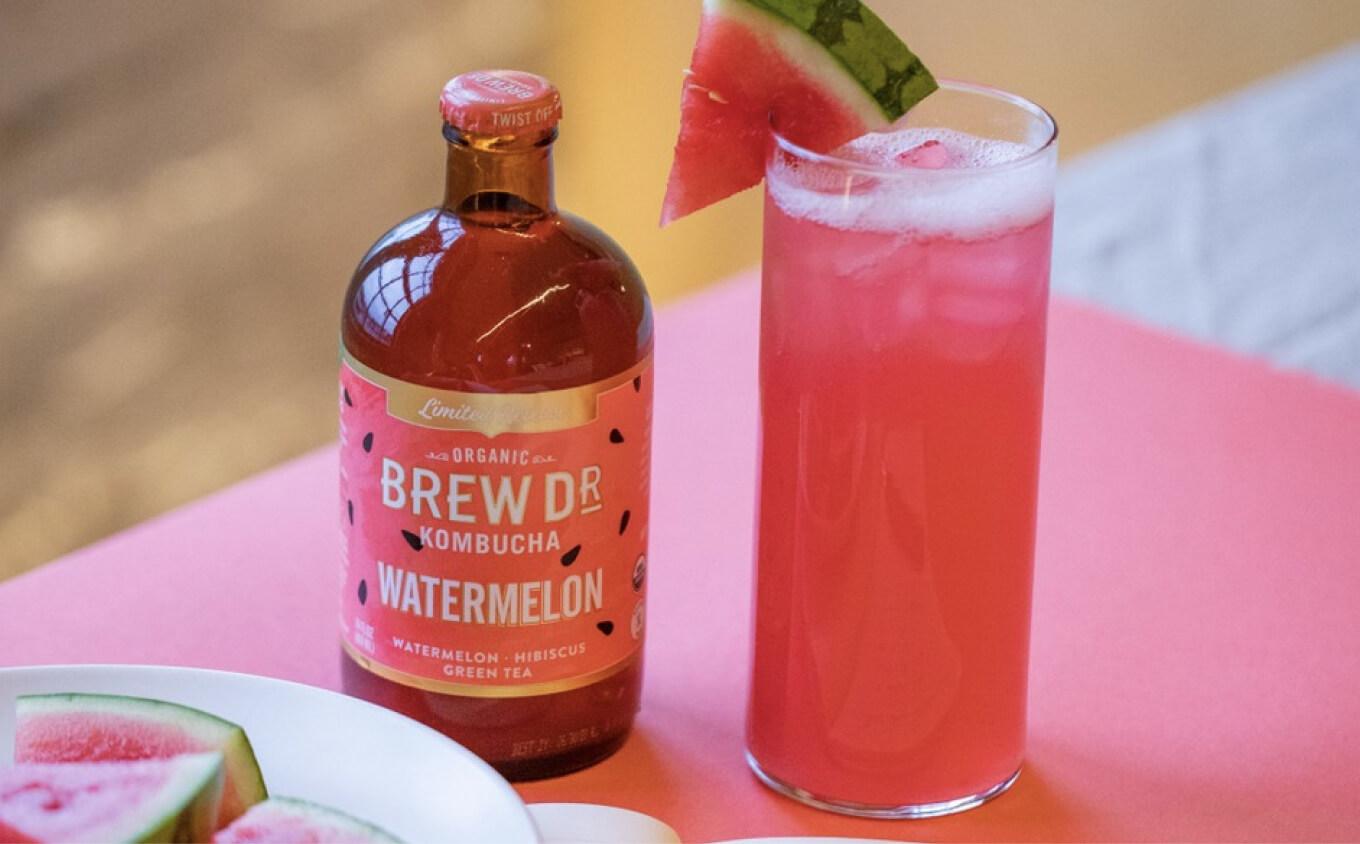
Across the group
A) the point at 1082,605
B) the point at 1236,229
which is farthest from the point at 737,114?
the point at 1236,229

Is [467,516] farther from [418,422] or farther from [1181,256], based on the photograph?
[1181,256]

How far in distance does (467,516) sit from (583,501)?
2.0 inches

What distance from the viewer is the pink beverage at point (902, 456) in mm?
750

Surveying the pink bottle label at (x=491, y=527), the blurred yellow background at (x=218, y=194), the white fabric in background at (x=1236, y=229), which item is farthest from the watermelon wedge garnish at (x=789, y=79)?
the blurred yellow background at (x=218, y=194)

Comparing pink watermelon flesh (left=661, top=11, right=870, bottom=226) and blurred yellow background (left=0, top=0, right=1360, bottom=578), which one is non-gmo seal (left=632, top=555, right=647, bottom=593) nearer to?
pink watermelon flesh (left=661, top=11, right=870, bottom=226)

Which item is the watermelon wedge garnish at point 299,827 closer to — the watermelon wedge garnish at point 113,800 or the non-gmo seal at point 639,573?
the watermelon wedge garnish at point 113,800

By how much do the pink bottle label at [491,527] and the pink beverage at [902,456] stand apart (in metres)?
0.07

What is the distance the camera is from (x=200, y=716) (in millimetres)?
724

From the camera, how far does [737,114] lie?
2.55 feet

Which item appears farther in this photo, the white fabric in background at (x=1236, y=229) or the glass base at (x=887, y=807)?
the white fabric in background at (x=1236, y=229)

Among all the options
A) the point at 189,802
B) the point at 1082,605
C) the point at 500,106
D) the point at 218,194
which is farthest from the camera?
the point at 218,194

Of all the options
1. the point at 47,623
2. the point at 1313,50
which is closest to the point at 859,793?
the point at 47,623

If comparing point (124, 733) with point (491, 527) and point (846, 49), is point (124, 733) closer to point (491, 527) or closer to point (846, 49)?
point (491, 527)

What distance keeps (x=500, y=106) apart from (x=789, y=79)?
12 centimetres
